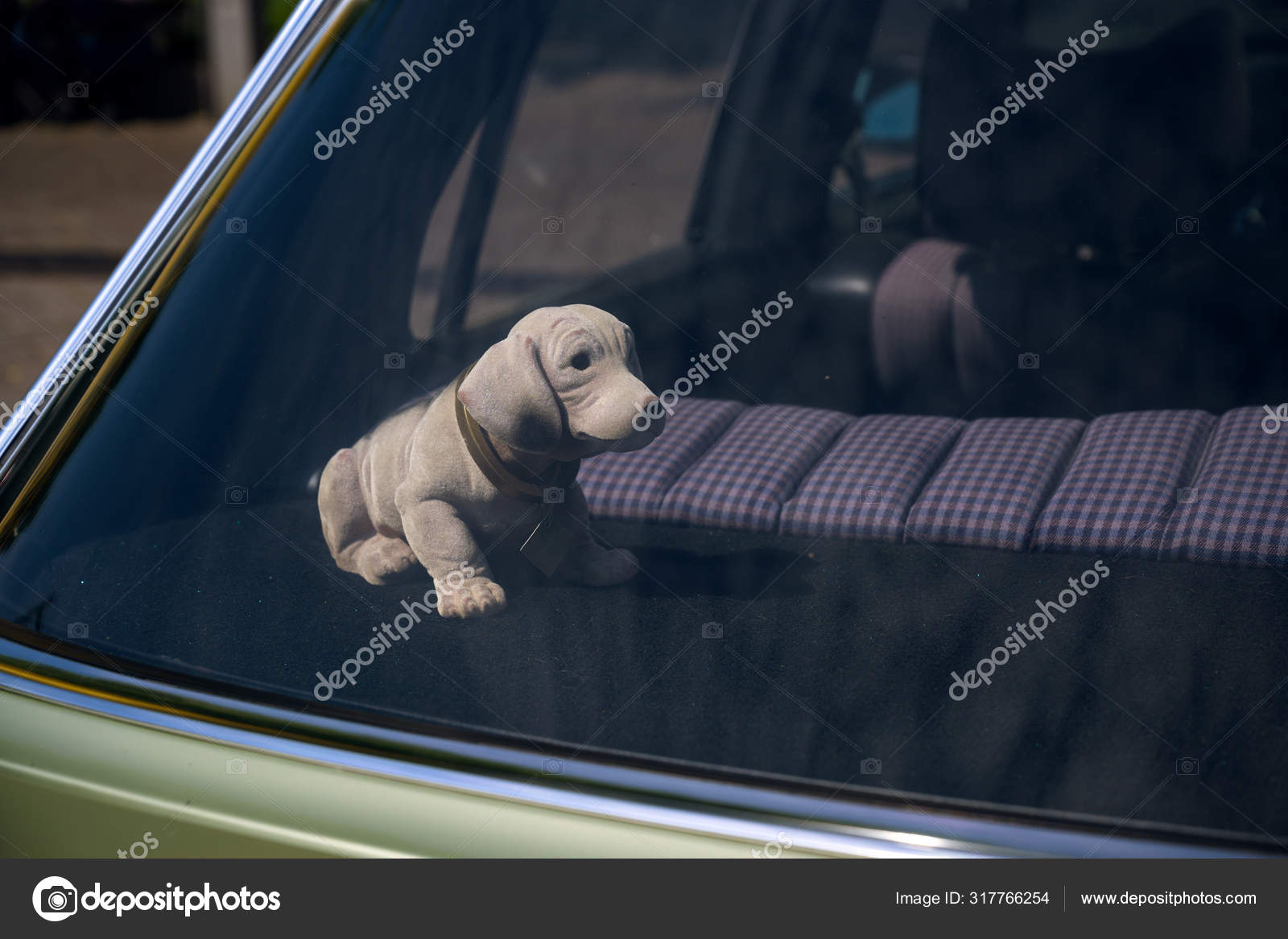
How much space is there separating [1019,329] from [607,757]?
109cm

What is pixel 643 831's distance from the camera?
904 millimetres

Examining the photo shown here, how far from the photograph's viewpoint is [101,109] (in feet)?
44.8

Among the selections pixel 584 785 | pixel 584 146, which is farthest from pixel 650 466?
pixel 584 146

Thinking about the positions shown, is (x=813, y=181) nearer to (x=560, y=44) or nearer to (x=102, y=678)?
(x=560, y=44)

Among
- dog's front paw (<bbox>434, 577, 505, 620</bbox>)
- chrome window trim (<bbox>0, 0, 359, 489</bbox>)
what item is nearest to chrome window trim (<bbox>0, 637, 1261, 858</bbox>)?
dog's front paw (<bbox>434, 577, 505, 620</bbox>)

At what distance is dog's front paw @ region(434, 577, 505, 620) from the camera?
1181mm

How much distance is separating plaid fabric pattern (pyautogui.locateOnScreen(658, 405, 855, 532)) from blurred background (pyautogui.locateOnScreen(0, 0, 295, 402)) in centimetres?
715

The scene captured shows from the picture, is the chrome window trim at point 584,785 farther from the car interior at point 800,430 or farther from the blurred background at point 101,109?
the blurred background at point 101,109

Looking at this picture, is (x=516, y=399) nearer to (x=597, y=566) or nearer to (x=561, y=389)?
(x=561, y=389)

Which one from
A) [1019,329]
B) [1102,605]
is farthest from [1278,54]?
[1102,605]

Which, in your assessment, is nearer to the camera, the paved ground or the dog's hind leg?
the dog's hind leg

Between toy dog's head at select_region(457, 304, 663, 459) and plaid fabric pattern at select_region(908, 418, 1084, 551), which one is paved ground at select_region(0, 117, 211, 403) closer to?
toy dog's head at select_region(457, 304, 663, 459)
